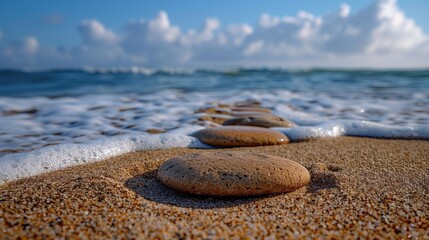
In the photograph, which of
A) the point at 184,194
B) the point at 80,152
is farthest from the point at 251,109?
the point at 184,194

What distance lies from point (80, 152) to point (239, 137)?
1455mm

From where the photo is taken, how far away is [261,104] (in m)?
6.45

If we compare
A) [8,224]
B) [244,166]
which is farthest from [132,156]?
[8,224]

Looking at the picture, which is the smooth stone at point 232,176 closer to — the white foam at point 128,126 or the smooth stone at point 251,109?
the white foam at point 128,126

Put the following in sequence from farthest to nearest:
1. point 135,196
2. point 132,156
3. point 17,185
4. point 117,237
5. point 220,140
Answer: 1. point 220,140
2. point 132,156
3. point 17,185
4. point 135,196
5. point 117,237

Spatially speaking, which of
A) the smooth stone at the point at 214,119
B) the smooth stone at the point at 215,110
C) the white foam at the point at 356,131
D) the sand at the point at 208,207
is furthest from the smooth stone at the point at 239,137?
the smooth stone at the point at 215,110

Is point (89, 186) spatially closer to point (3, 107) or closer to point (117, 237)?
point (117, 237)

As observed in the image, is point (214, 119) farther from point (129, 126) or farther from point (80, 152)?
point (80, 152)

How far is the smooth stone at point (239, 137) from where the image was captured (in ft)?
11.5

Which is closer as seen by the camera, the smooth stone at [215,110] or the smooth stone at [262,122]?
the smooth stone at [262,122]

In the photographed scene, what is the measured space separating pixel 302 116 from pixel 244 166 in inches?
124

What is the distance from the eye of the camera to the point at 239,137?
11.6ft

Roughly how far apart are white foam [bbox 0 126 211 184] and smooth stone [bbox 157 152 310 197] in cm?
103

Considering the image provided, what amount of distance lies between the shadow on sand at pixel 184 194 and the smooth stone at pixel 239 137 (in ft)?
3.49
